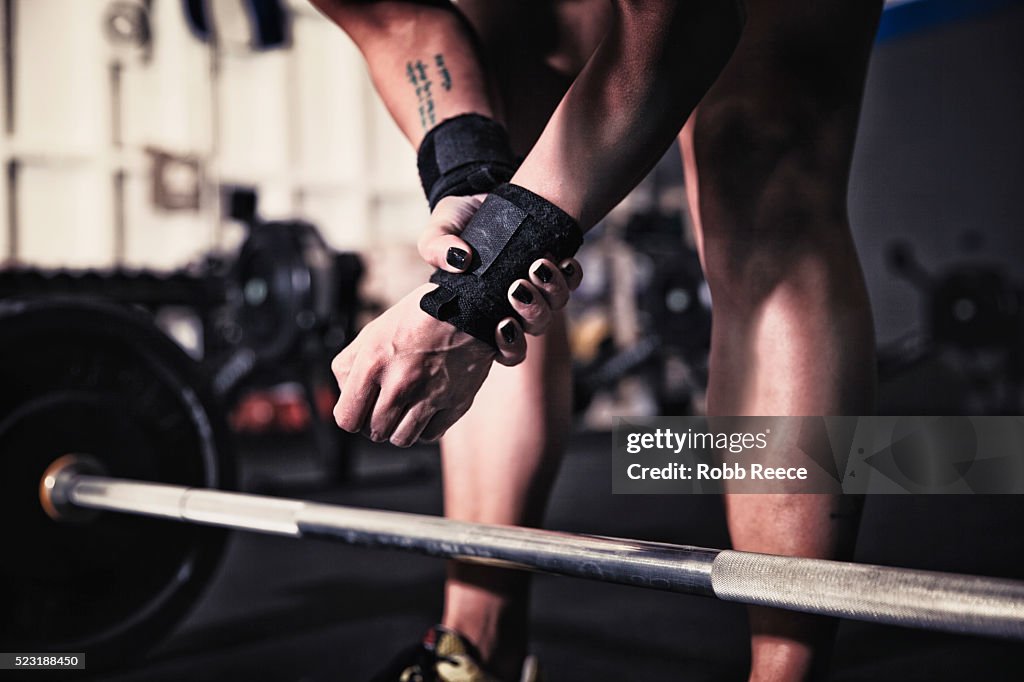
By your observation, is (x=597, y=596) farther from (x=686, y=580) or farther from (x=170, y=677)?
(x=686, y=580)

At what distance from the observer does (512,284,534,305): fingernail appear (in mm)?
503

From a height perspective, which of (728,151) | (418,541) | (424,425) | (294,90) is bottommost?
(418,541)

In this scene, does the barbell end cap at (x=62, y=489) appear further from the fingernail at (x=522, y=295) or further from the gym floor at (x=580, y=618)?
the fingernail at (x=522, y=295)

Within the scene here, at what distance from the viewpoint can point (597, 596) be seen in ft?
4.08

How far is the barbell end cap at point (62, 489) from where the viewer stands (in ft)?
3.13

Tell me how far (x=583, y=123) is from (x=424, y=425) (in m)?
0.20

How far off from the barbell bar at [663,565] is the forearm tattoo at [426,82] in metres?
0.30

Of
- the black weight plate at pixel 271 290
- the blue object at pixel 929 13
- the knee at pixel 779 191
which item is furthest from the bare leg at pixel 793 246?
the blue object at pixel 929 13

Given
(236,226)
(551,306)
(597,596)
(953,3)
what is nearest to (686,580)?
(551,306)

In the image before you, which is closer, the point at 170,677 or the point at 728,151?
the point at 728,151

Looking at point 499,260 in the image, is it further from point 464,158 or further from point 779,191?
point 779,191

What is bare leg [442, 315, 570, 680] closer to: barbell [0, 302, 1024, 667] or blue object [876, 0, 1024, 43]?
barbell [0, 302, 1024, 667]

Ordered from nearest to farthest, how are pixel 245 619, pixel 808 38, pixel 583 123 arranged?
pixel 583 123
pixel 808 38
pixel 245 619

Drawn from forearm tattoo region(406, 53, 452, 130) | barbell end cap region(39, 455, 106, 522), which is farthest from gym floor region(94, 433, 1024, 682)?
forearm tattoo region(406, 53, 452, 130)
